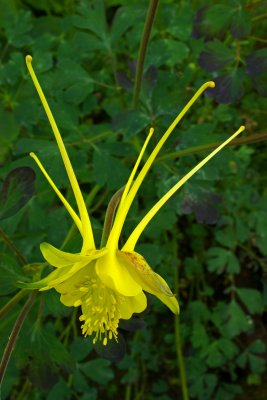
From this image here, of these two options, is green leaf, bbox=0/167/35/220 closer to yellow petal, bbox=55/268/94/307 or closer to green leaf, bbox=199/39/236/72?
yellow petal, bbox=55/268/94/307

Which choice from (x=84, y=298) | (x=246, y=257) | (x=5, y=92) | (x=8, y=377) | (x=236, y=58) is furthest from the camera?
(x=246, y=257)

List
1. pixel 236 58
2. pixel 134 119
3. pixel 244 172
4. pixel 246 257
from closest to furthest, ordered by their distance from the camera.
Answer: pixel 134 119, pixel 236 58, pixel 244 172, pixel 246 257

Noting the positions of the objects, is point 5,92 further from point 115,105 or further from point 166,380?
point 166,380

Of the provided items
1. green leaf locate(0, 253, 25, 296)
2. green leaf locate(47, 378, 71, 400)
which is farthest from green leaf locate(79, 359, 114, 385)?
green leaf locate(0, 253, 25, 296)

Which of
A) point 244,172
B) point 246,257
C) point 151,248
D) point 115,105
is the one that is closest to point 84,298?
point 151,248

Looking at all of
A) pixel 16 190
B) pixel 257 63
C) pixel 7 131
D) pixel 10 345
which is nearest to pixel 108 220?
pixel 10 345

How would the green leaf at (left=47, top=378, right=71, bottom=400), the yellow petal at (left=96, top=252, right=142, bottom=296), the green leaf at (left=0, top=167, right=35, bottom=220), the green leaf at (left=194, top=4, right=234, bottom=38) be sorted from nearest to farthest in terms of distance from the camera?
1. the yellow petal at (left=96, top=252, right=142, bottom=296)
2. the green leaf at (left=0, top=167, right=35, bottom=220)
3. the green leaf at (left=194, top=4, right=234, bottom=38)
4. the green leaf at (left=47, top=378, right=71, bottom=400)

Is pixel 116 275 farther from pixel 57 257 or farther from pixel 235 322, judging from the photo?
pixel 235 322
